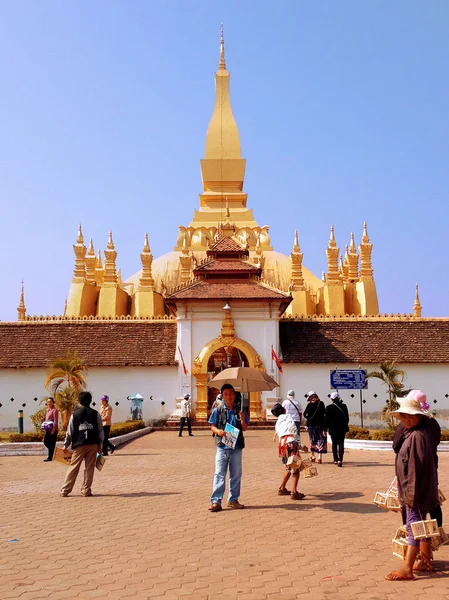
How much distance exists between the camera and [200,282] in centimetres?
2620

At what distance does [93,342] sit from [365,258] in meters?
15.0

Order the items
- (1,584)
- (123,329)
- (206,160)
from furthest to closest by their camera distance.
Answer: (206,160), (123,329), (1,584)

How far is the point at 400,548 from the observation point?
682 cm

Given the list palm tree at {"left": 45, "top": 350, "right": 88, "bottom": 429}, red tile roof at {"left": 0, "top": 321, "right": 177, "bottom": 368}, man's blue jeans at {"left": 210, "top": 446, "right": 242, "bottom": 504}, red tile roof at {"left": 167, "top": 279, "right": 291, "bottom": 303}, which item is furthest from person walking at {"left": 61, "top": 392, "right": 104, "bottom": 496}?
red tile roof at {"left": 0, "top": 321, "right": 177, "bottom": 368}

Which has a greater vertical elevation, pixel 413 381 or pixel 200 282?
pixel 200 282

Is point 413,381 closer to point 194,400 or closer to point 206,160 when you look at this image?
point 194,400

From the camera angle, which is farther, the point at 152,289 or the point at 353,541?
the point at 152,289

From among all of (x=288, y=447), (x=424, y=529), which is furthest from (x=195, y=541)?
(x=288, y=447)

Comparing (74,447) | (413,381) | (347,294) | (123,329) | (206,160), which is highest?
(206,160)

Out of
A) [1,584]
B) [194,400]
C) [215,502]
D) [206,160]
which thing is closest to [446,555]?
[215,502]

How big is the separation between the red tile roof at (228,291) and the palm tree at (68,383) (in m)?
4.18

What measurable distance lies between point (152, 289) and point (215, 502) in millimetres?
25630

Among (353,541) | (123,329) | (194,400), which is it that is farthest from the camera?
(123,329)

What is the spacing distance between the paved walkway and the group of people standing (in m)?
1.15
